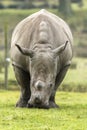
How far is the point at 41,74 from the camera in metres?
16.1

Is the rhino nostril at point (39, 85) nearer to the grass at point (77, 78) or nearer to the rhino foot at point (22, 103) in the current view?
the rhino foot at point (22, 103)

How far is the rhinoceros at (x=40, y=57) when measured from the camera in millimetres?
16203

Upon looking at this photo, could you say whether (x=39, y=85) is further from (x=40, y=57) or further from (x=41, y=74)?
(x=40, y=57)

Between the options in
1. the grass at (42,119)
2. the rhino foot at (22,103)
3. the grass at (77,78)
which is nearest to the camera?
the grass at (42,119)

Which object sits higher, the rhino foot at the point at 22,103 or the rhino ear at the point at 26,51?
the rhino ear at the point at 26,51

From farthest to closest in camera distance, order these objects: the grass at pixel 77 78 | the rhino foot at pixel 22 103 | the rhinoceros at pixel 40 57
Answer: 1. the grass at pixel 77 78
2. the rhino foot at pixel 22 103
3. the rhinoceros at pixel 40 57

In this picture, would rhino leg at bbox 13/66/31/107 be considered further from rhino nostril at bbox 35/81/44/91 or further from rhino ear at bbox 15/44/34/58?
rhino nostril at bbox 35/81/44/91

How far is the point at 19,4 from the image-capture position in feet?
226

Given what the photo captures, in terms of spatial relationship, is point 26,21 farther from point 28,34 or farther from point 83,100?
point 83,100

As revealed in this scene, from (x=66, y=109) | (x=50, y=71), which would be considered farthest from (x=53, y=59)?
(x=66, y=109)

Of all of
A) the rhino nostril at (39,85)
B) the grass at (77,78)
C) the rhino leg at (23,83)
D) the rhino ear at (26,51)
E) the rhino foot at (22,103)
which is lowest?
the grass at (77,78)

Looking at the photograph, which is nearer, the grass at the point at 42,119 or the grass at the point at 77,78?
the grass at the point at 42,119

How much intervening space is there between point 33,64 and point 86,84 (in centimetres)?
1211

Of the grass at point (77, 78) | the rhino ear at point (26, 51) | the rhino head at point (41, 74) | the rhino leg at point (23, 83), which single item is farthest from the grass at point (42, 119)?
the grass at point (77, 78)
